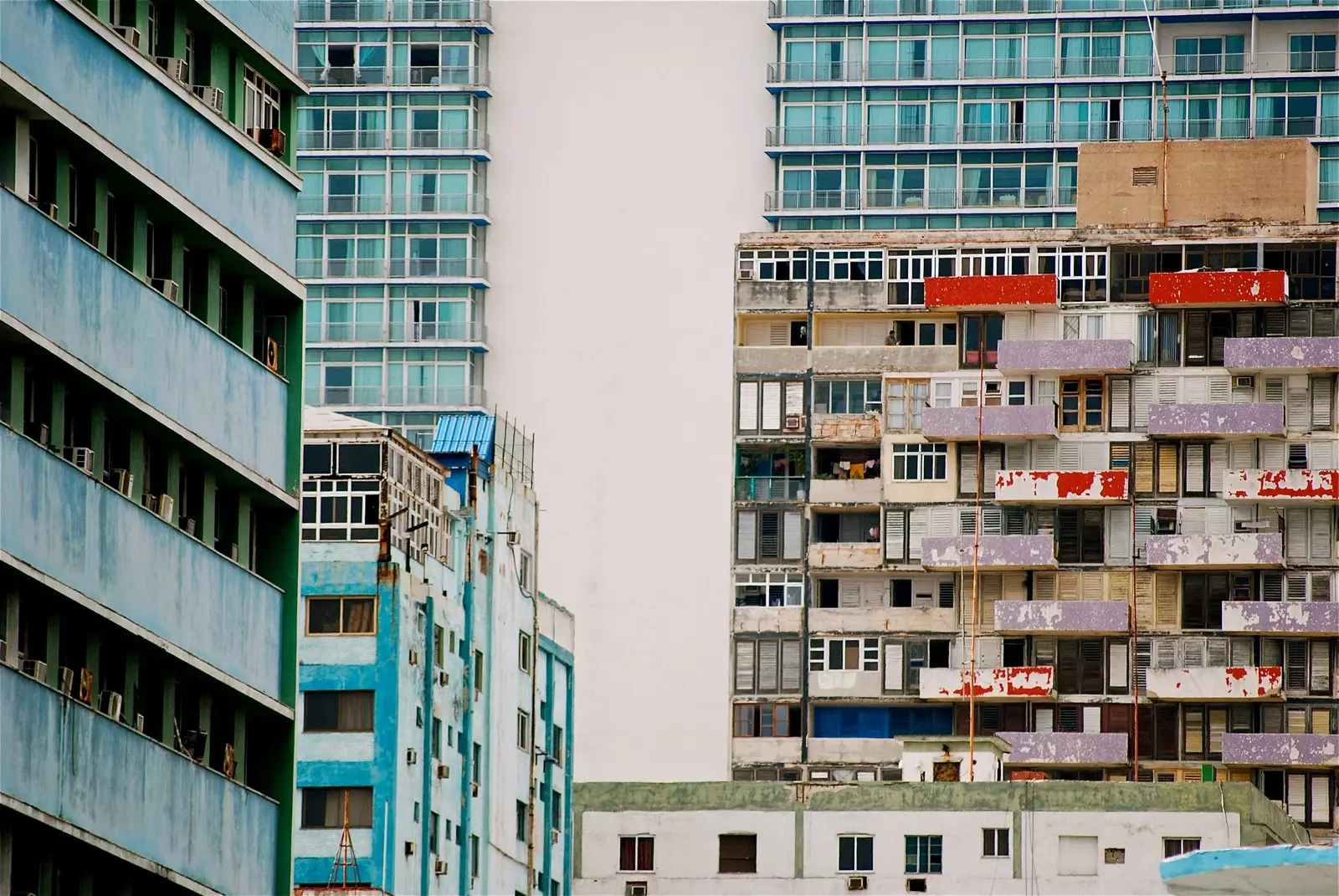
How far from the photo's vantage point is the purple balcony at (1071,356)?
113938 mm

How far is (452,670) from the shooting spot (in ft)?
264

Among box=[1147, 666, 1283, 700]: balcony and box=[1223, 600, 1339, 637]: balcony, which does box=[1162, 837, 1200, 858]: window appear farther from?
box=[1223, 600, 1339, 637]: balcony

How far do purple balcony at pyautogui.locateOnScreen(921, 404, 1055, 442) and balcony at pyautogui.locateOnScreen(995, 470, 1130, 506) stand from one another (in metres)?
1.45

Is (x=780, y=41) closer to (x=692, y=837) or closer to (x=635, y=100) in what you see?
(x=635, y=100)

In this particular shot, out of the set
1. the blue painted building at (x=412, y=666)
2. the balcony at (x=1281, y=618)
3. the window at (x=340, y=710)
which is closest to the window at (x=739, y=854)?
the blue painted building at (x=412, y=666)

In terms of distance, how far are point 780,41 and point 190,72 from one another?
10078 centimetres

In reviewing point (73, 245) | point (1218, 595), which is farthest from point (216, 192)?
point (1218, 595)

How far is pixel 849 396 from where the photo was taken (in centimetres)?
11669

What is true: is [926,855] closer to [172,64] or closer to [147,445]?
[147,445]

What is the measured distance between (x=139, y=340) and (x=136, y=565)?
265cm

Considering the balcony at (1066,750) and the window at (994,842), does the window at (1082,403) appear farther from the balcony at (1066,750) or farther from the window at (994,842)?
the window at (994,842)

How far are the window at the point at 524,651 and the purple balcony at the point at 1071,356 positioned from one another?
31190 millimetres

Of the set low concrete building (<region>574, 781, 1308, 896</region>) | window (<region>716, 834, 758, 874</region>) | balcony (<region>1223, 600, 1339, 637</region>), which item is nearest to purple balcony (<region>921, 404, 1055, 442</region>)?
balcony (<region>1223, 600, 1339, 637</region>)

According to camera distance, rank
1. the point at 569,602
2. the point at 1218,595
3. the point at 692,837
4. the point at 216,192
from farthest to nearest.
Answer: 1. the point at 569,602
2. the point at 1218,595
3. the point at 692,837
4. the point at 216,192
